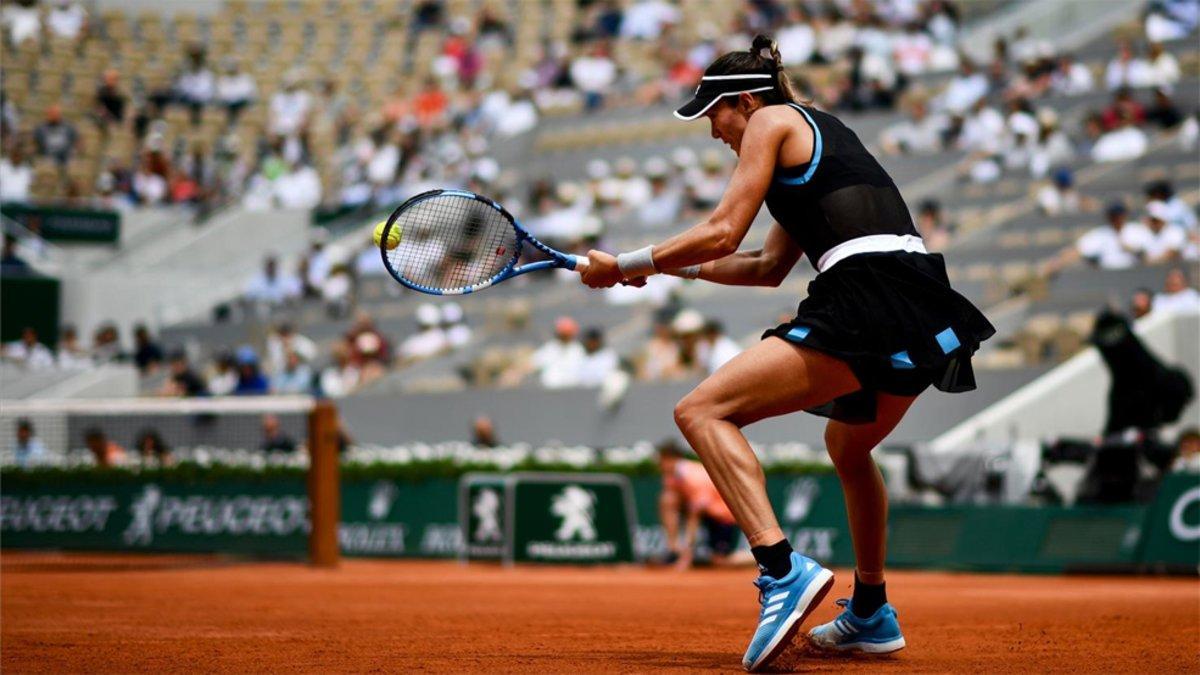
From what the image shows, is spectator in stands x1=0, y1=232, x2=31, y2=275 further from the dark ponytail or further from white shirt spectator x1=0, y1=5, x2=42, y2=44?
the dark ponytail

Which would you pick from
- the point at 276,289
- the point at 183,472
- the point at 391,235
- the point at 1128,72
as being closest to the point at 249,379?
the point at 183,472

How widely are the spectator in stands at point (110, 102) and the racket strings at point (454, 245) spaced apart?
22.9 metres

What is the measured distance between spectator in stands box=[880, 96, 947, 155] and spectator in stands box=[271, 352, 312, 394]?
819cm

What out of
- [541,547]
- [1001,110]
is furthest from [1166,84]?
[541,547]

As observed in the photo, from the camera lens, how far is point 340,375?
75.4 feet

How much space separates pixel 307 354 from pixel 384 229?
54.6 feet

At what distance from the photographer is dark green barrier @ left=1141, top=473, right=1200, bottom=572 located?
14.3m

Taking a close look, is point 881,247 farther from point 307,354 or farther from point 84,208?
point 84,208

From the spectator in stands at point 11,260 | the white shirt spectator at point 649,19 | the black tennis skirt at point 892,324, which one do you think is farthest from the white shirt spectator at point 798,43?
the black tennis skirt at point 892,324

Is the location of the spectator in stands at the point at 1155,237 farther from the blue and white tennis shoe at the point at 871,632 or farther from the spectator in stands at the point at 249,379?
the blue and white tennis shoe at the point at 871,632

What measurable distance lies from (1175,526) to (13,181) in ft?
61.0

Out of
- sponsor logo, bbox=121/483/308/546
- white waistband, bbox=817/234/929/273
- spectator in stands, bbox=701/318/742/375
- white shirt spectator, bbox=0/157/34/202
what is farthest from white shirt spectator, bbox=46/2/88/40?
white waistband, bbox=817/234/929/273

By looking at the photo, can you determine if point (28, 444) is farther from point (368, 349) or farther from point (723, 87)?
point (723, 87)

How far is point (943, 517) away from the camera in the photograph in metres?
16.0
